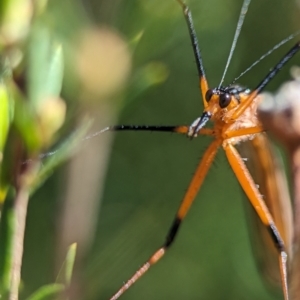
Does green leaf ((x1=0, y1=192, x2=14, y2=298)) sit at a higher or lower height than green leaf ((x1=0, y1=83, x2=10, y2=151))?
lower

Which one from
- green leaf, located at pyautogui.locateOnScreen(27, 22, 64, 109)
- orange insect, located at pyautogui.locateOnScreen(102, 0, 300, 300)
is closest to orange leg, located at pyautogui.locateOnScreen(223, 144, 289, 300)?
orange insect, located at pyautogui.locateOnScreen(102, 0, 300, 300)

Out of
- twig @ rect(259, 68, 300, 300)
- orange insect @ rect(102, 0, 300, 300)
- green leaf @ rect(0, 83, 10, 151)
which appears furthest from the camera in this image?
orange insect @ rect(102, 0, 300, 300)

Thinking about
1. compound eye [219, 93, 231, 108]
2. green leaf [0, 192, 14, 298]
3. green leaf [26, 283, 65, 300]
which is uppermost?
compound eye [219, 93, 231, 108]

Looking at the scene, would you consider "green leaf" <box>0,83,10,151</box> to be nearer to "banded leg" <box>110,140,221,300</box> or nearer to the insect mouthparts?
the insect mouthparts

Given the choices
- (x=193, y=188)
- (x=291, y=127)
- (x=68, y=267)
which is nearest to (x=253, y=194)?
(x=193, y=188)

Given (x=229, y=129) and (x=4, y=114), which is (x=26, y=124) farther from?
(x=229, y=129)

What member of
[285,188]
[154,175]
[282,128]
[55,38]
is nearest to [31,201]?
[154,175]

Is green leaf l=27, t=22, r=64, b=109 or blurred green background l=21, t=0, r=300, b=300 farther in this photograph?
blurred green background l=21, t=0, r=300, b=300

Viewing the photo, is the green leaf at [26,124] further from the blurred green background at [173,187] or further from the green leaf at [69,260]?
the blurred green background at [173,187]

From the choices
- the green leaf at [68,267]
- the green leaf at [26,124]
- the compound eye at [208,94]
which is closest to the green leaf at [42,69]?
the green leaf at [26,124]

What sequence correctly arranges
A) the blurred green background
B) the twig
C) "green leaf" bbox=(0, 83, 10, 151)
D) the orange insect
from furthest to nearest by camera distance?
the blurred green background
the orange insect
the twig
"green leaf" bbox=(0, 83, 10, 151)

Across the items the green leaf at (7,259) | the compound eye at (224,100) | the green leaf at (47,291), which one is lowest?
the green leaf at (47,291)
